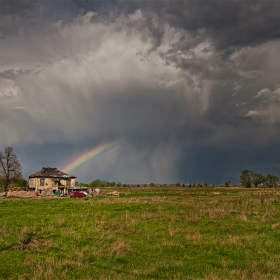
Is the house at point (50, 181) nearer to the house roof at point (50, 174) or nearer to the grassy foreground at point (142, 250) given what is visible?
the house roof at point (50, 174)

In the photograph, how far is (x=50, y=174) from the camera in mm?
83500

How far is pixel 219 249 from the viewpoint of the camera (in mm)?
14852

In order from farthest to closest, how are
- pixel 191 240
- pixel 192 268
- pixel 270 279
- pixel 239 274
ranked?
pixel 191 240
pixel 192 268
pixel 239 274
pixel 270 279

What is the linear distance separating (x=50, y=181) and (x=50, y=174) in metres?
2.33

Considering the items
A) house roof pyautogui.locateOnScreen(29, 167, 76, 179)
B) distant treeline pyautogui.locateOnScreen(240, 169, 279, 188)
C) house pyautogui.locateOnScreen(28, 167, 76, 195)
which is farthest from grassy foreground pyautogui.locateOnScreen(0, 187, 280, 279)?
distant treeline pyautogui.locateOnScreen(240, 169, 279, 188)

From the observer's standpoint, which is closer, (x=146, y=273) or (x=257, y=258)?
(x=146, y=273)

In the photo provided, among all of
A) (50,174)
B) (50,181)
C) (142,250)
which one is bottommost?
(142,250)

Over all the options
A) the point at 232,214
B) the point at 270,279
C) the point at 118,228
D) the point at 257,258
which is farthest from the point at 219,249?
the point at 232,214

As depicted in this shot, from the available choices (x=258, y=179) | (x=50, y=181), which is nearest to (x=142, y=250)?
(x=50, y=181)

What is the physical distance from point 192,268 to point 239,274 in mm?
1928

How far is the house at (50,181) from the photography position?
81.0 m

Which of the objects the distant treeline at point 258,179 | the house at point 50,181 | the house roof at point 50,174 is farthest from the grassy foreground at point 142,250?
the distant treeline at point 258,179

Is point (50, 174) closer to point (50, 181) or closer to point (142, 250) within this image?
point (50, 181)

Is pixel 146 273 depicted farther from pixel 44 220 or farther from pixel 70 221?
pixel 44 220
